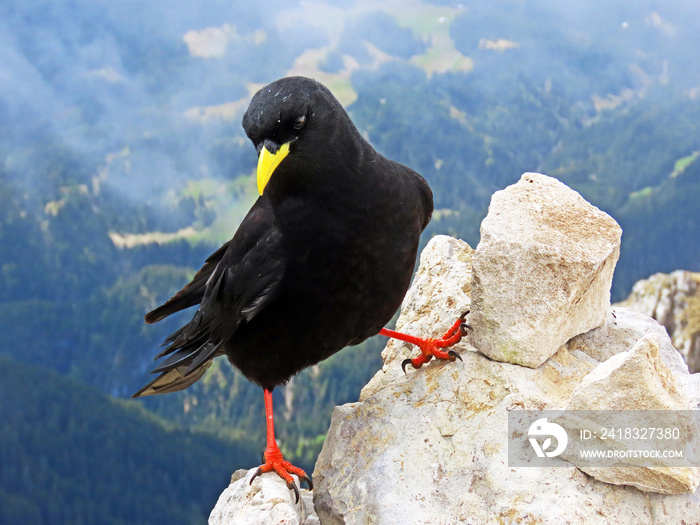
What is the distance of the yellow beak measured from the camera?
4.05 metres

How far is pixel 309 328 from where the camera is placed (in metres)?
5.02

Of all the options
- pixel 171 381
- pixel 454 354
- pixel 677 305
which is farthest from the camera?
pixel 677 305

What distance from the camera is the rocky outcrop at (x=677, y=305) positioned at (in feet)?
45.6

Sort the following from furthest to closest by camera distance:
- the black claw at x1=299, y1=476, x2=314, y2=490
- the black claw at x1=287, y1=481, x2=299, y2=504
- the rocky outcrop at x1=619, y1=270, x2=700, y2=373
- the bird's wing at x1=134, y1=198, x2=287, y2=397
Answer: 1. the rocky outcrop at x1=619, y1=270, x2=700, y2=373
2. the black claw at x1=299, y1=476, x2=314, y2=490
3. the black claw at x1=287, y1=481, x2=299, y2=504
4. the bird's wing at x1=134, y1=198, x2=287, y2=397

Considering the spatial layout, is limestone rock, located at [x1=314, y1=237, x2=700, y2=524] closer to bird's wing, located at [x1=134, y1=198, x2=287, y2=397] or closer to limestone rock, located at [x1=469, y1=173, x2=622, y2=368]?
limestone rock, located at [x1=469, y1=173, x2=622, y2=368]

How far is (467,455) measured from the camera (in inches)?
198

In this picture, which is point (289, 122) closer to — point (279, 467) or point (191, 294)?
point (191, 294)

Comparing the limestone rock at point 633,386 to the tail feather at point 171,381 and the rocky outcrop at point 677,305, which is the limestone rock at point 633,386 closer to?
the tail feather at point 171,381

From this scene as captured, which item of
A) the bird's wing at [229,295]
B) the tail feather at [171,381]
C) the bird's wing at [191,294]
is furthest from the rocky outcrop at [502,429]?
the bird's wing at [191,294]

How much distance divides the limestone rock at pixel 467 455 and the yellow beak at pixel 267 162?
253cm

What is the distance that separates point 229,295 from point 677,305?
12867mm

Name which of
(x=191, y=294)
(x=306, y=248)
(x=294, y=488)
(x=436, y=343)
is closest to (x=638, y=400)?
(x=436, y=343)

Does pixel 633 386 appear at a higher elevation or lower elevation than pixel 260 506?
higher

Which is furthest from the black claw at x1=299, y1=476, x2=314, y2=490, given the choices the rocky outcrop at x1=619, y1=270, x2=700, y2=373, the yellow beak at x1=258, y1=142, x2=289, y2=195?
the rocky outcrop at x1=619, y1=270, x2=700, y2=373
